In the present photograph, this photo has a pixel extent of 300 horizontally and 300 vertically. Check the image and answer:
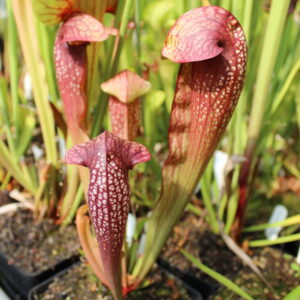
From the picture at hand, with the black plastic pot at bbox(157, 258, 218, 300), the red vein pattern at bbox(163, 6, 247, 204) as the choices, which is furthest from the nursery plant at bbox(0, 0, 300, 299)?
the black plastic pot at bbox(157, 258, 218, 300)

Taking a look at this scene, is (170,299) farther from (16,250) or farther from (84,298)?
(16,250)

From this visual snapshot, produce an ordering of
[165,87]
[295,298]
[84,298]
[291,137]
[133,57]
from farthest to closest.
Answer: [291,137] → [165,87] → [133,57] → [84,298] → [295,298]

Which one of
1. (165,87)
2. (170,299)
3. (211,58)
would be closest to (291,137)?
(165,87)

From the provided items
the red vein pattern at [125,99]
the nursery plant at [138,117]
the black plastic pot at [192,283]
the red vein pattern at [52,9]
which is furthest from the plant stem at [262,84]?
the red vein pattern at [52,9]

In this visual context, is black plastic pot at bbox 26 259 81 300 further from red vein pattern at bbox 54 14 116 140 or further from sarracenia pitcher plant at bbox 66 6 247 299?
red vein pattern at bbox 54 14 116 140

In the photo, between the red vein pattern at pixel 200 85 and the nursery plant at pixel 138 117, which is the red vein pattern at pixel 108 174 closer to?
the nursery plant at pixel 138 117
